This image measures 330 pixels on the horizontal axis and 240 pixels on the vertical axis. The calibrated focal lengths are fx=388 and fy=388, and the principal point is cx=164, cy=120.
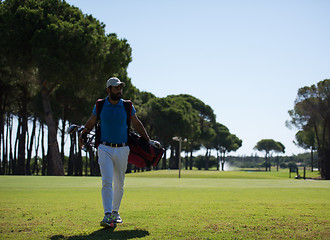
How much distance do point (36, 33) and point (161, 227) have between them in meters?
28.0

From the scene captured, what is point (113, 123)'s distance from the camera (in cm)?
570

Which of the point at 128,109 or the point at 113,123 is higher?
the point at 128,109

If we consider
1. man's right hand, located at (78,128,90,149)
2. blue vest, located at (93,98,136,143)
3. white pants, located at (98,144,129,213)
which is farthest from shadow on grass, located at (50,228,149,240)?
man's right hand, located at (78,128,90,149)

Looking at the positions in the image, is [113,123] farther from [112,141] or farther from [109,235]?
[109,235]

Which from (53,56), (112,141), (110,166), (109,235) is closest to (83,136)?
(112,141)

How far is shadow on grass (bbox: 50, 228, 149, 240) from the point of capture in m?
4.51

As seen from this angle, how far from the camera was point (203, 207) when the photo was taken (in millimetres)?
7672

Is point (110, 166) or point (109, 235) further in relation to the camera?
point (110, 166)

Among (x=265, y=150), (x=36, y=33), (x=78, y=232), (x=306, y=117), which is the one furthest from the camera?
(x=265, y=150)

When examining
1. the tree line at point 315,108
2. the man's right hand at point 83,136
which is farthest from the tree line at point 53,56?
the tree line at point 315,108

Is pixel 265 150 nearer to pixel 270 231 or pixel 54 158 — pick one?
pixel 54 158

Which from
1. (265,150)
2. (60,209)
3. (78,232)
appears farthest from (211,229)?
(265,150)

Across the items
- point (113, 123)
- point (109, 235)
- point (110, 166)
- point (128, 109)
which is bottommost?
point (109, 235)

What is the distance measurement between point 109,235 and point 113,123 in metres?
1.68
